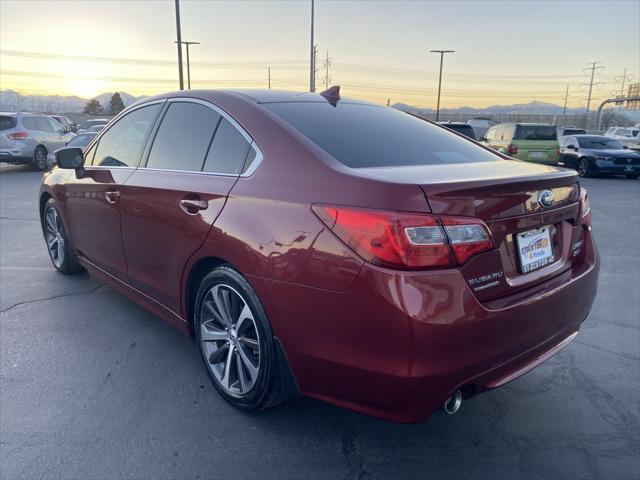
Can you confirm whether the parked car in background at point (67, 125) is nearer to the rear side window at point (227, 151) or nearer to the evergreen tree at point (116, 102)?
the rear side window at point (227, 151)

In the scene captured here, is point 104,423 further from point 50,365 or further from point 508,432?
point 508,432

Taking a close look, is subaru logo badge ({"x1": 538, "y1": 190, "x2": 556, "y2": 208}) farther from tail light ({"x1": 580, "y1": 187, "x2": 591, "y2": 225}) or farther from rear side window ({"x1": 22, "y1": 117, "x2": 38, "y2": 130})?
rear side window ({"x1": 22, "y1": 117, "x2": 38, "y2": 130})

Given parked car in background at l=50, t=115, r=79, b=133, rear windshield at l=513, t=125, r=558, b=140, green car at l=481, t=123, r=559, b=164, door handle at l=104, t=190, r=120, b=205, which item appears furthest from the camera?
parked car in background at l=50, t=115, r=79, b=133

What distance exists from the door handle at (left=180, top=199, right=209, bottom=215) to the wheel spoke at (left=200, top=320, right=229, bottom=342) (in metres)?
0.63

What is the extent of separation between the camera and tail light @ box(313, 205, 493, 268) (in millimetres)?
1845

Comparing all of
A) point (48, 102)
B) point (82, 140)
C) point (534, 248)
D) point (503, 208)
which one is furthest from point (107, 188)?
point (48, 102)

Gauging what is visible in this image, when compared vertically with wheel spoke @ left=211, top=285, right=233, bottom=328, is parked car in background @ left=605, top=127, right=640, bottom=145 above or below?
below

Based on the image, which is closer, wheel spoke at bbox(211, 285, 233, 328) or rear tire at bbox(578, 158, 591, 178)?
wheel spoke at bbox(211, 285, 233, 328)

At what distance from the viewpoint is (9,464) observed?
2273 mm

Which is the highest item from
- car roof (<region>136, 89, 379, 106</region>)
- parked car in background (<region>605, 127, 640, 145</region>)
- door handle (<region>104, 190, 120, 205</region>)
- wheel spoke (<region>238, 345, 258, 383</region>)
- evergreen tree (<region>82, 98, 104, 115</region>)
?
car roof (<region>136, 89, 379, 106</region>)

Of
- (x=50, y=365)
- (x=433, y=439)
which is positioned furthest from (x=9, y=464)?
(x=433, y=439)

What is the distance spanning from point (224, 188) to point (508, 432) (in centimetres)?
193

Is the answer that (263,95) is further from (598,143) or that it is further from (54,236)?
(598,143)

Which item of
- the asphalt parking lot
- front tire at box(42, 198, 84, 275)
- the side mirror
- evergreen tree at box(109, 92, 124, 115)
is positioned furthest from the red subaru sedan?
evergreen tree at box(109, 92, 124, 115)
